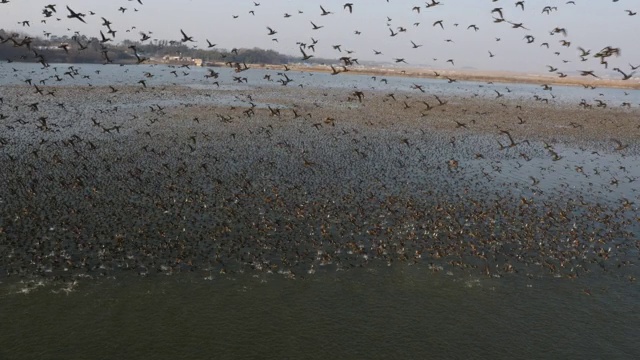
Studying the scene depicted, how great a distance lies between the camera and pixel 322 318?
54.5 feet

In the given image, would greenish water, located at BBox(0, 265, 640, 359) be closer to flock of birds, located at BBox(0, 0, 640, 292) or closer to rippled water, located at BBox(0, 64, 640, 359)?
rippled water, located at BBox(0, 64, 640, 359)

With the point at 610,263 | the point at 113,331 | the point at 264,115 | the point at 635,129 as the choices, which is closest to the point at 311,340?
the point at 113,331

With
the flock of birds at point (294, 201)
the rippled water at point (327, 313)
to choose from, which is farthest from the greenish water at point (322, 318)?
the flock of birds at point (294, 201)

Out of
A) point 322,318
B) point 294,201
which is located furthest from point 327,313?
point 294,201

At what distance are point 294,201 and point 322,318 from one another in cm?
1187

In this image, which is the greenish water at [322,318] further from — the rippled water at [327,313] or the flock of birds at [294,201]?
the flock of birds at [294,201]

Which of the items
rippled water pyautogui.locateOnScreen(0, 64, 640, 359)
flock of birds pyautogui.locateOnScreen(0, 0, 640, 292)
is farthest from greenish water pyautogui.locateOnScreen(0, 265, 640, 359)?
flock of birds pyautogui.locateOnScreen(0, 0, 640, 292)

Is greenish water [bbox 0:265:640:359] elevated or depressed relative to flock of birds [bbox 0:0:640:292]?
depressed

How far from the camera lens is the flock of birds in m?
20.9

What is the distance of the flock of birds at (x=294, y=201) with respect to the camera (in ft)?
68.5

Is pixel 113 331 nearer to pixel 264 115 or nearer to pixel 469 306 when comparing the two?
pixel 469 306

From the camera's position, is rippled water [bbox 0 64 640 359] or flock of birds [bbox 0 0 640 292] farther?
flock of birds [bbox 0 0 640 292]

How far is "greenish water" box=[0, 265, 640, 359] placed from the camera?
1484 centimetres

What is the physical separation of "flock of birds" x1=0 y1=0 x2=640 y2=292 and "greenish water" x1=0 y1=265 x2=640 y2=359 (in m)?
1.41
